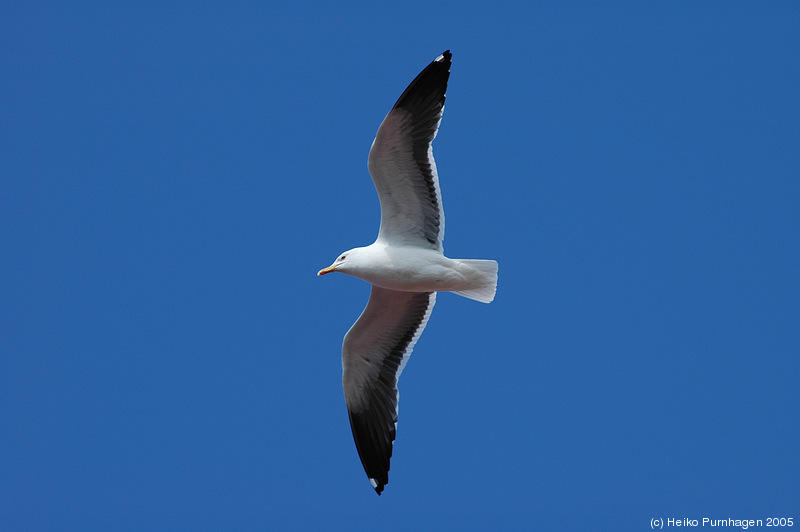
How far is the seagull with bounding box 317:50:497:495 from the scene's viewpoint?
8375mm

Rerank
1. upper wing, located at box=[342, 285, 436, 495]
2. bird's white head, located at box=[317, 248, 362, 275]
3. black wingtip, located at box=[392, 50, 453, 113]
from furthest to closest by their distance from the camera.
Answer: upper wing, located at box=[342, 285, 436, 495], bird's white head, located at box=[317, 248, 362, 275], black wingtip, located at box=[392, 50, 453, 113]

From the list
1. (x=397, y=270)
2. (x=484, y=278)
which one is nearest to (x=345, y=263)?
(x=397, y=270)

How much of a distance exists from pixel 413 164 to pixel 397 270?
0.93 metres

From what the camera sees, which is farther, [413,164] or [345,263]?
[345,263]

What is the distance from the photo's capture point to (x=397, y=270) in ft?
28.2

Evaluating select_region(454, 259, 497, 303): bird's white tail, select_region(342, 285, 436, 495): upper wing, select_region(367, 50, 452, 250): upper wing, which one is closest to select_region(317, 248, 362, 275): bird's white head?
select_region(367, 50, 452, 250): upper wing

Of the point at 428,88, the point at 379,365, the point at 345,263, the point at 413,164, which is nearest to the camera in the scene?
the point at 428,88

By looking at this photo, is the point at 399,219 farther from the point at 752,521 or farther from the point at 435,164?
the point at 752,521

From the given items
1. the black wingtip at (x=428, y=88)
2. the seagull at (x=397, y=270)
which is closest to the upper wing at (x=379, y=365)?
the seagull at (x=397, y=270)

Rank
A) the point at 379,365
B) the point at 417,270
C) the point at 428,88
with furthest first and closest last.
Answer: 1. the point at 379,365
2. the point at 417,270
3. the point at 428,88

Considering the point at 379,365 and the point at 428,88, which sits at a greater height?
the point at 428,88

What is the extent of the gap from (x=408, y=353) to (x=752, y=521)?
341 centimetres

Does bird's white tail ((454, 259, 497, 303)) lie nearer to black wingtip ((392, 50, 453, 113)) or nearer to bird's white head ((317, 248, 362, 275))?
bird's white head ((317, 248, 362, 275))

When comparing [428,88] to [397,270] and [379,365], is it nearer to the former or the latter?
[397,270]
